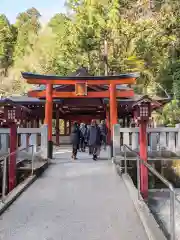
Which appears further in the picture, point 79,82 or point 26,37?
point 26,37

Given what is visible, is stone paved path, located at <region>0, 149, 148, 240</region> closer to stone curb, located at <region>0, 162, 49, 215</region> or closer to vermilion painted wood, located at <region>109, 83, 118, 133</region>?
stone curb, located at <region>0, 162, 49, 215</region>

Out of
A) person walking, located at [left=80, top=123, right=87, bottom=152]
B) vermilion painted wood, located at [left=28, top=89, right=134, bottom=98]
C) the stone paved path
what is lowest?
the stone paved path

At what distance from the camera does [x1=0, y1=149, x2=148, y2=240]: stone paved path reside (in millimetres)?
4672

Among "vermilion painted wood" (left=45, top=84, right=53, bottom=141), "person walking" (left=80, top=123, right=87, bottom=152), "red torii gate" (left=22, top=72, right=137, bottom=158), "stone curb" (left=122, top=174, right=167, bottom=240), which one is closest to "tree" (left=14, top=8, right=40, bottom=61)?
"person walking" (left=80, top=123, right=87, bottom=152)

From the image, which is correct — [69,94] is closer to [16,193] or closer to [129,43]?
[16,193]

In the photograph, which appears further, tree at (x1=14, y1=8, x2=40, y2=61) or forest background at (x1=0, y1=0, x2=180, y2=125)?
tree at (x1=14, y1=8, x2=40, y2=61)

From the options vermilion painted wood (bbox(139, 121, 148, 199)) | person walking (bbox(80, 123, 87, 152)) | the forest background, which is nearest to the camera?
vermilion painted wood (bbox(139, 121, 148, 199))

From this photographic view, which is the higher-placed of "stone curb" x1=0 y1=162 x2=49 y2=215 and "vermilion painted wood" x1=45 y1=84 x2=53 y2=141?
"vermilion painted wood" x1=45 y1=84 x2=53 y2=141

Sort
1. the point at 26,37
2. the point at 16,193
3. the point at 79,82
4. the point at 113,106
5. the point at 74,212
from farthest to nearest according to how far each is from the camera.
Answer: the point at 26,37 → the point at 79,82 → the point at 113,106 → the point at 16,193 → the point at 74,212

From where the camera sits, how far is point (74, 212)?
5777 mm

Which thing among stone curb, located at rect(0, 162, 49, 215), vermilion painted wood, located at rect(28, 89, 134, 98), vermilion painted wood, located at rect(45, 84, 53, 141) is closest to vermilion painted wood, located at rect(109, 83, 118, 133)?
vermilion painted wood, located at rect(28, 89, 134, 98)

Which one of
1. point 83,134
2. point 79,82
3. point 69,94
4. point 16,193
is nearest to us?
point 16,193

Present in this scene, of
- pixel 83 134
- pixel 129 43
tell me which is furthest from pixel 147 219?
pixel 129 43

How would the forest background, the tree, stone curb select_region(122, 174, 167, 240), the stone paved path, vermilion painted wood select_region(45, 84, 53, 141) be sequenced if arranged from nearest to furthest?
stone curb select_region(122, 174, 167, 240)
the stone paved path
vermilion painted wood select_region(45, 84, 53, 141)
the forest background
the tree
